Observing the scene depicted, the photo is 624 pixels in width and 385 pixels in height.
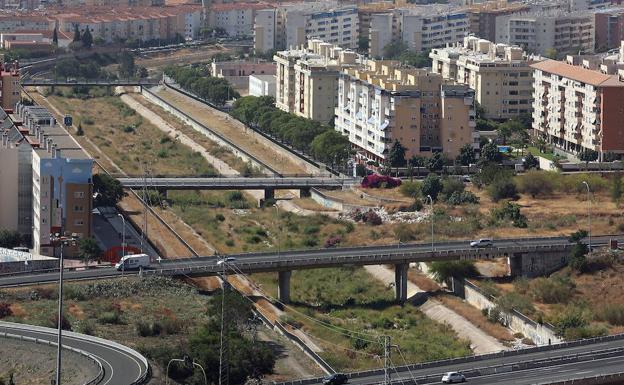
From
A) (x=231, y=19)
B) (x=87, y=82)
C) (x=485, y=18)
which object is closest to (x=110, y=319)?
(x=87, y=82)

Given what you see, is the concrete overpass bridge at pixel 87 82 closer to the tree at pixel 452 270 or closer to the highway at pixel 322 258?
the highway at pixel 322 258

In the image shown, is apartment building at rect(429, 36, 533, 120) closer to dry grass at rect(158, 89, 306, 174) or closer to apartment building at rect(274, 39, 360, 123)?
apartment building at rect(274, 39, 360, 123)

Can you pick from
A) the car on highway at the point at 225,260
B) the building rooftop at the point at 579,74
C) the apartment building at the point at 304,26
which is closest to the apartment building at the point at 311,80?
the building rooftop at the point at 579,74

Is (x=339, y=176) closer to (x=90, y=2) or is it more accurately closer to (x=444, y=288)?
(x=444, y=288)

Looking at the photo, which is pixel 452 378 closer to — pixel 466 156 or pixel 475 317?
pixel 475 317

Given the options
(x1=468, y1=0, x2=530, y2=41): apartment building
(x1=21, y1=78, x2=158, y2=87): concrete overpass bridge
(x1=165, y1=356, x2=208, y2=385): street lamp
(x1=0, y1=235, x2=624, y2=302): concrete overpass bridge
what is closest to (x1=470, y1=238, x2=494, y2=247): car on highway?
(x1=0, y1=235, x2=624, y2=302): concrete overpass bridge

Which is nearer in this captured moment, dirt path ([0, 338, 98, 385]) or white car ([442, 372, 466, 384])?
white car ([442, 372, 466, 384])
